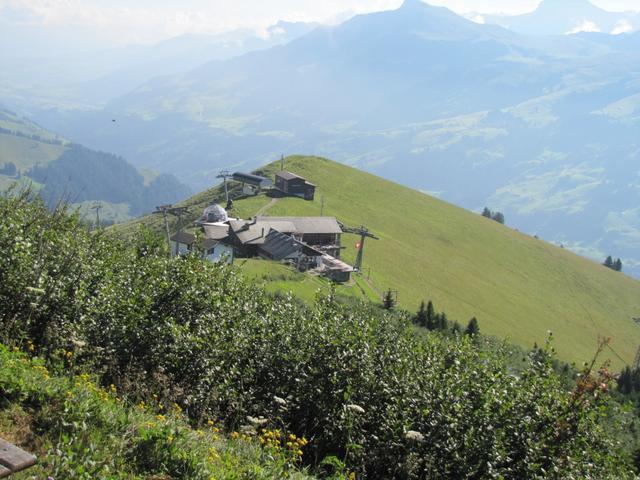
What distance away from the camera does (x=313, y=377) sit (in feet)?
52.5

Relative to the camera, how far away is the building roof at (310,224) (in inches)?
3167

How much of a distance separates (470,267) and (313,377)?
91.4 metres

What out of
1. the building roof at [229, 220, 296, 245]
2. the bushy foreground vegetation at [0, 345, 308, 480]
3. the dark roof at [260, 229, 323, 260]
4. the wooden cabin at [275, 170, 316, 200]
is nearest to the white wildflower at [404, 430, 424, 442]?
the bushy foreground vegetation at [0, 345, 308, 480]

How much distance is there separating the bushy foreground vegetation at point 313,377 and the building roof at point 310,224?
61198mm

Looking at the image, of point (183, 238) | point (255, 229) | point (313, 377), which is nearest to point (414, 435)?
point (313, 377)

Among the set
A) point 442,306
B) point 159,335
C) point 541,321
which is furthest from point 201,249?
point 541,321

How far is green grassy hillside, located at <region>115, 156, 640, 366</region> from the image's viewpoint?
276ft

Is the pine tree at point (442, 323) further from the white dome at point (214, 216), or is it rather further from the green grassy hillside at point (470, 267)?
the white dome at point (214, 216)

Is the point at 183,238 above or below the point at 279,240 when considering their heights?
above

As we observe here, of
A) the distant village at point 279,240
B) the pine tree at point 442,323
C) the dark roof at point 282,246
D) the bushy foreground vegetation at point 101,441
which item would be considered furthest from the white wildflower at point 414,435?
the dark roof at point 282,246

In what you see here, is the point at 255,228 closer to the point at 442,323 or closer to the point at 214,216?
the point at 214,216

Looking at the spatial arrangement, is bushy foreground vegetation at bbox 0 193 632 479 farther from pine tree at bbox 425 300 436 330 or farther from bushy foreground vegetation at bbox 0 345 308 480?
pine tree at bbox 425 300 436 330

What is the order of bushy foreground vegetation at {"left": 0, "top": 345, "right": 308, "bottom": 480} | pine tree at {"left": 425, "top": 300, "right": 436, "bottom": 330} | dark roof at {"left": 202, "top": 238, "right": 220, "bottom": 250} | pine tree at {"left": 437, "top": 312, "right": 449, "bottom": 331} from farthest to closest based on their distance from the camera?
dark roof at {"left": 202, "top": 238, "right": 220, "bottom": 250}
pine tree at {"left": 437, "top": 312, "right": 449, "bottom": 331}
pine tree at {"left": 425, "top": 300, "right": 436, "bottom": 330}
bushy foreground vegetation at {"left": 0, "top": 345, "right": 308, "bottom": 480}

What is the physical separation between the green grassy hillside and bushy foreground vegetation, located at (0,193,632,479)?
5564 centimetres
